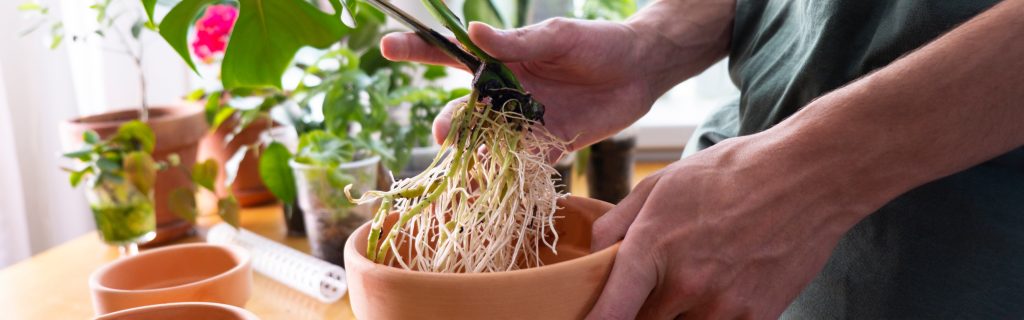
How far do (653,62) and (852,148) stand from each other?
11.6 inches

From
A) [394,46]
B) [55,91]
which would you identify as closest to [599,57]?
[394,46]

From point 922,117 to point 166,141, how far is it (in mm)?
909

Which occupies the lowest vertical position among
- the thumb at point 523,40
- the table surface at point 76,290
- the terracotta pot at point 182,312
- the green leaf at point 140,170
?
the table surface at point 76,290

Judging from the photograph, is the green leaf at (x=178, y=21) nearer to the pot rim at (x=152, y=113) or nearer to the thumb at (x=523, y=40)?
the thumb at (x=523, y=40)

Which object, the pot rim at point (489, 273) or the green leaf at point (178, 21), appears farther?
the green leaf at point (178, 21)

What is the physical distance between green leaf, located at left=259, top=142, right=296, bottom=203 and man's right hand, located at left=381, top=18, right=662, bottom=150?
0.47 metres

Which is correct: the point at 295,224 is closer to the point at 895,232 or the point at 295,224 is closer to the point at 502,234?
the point at 502,234

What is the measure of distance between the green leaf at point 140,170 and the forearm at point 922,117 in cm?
78

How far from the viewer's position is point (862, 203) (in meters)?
0.46

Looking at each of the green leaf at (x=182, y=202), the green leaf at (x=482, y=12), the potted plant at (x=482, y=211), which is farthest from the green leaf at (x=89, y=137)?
the potted plant at (x=482, y=211)

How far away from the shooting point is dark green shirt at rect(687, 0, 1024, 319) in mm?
536

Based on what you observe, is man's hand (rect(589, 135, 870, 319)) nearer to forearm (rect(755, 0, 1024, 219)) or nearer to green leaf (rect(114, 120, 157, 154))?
forearm (rect(755, 0, 1024, 219))

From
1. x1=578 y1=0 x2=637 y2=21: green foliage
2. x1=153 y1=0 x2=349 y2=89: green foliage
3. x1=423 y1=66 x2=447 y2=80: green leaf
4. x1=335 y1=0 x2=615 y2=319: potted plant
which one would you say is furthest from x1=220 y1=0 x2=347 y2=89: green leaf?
x1=578 y1=0 x2=637 y2=21: green foliage

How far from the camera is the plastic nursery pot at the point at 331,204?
3.20 feet
